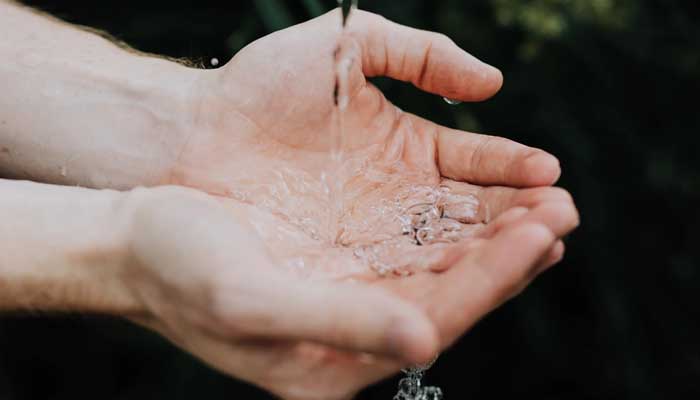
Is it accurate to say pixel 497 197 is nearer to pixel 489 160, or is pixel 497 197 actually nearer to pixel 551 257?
pixel 489 160

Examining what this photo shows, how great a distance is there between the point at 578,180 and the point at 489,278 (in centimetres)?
112

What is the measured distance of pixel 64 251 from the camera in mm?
1124

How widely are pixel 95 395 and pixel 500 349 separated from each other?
1.10 metres

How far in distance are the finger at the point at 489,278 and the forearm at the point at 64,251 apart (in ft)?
1.54

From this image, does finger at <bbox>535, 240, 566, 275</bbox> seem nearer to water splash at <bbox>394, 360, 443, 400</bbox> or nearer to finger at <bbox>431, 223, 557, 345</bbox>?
finger at <bbox>431, 223, 557, 345</bbox>

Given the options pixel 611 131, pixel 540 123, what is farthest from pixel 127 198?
pixel 611 131

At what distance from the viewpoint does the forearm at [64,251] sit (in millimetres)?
1094

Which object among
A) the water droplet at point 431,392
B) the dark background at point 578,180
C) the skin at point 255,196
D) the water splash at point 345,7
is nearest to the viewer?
the skin at point 255,196

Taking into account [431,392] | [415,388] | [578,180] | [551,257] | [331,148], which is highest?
[551,257]

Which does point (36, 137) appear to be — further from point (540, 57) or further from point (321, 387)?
point (540, 57)

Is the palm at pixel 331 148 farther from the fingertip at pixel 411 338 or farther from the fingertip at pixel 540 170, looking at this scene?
the fingertip at pixel 411 338

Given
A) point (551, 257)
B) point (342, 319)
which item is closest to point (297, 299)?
point (342, 319)

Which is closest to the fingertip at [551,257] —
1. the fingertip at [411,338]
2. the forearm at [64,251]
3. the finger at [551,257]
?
the finger at [551,257]

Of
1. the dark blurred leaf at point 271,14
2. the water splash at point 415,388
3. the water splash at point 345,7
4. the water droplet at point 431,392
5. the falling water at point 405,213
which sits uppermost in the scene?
the water splash at point 345,7
